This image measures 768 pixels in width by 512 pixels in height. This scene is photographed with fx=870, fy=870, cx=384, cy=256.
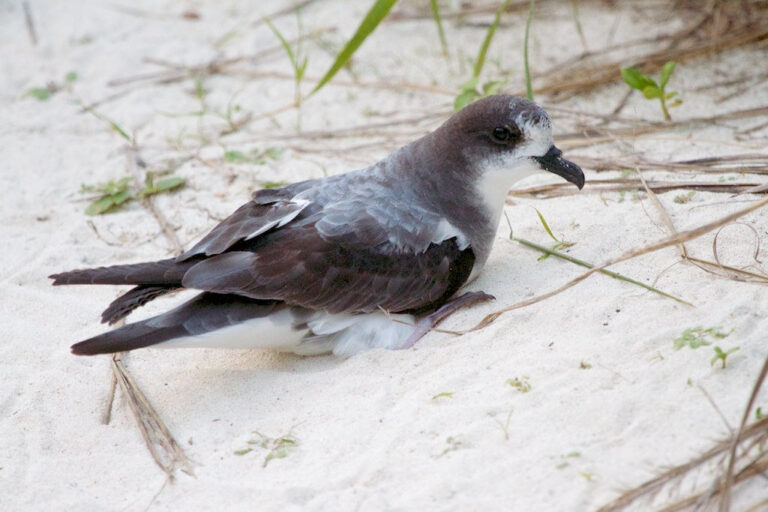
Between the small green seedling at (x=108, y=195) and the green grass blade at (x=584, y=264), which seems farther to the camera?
the small green seedling at (x=108, y=195)

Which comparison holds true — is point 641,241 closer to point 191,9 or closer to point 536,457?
point 536,457

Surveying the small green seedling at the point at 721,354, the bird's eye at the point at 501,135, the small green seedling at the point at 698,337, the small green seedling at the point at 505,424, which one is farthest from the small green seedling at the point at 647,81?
the small green seedling at the point at 505,424

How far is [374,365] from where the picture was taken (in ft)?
11.0

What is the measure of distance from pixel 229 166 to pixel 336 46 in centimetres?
169

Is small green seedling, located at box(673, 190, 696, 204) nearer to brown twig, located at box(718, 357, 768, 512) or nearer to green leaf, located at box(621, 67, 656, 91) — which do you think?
green leaf, located at box(621, 67, 656, 91)

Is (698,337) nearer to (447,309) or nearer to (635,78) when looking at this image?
(447,309)

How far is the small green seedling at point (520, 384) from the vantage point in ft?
9.49

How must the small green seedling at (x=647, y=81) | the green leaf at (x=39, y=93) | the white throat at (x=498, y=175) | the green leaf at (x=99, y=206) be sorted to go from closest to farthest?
1. the white throat at (x=498, y=175)
2. the small green seedling at (x=647, y=81)
3. the green leaf at (x=99, y=206)
4. the green leaf at (x=39, y=93)

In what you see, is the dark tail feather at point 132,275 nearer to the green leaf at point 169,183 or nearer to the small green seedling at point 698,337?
the green leaf at point 169,183

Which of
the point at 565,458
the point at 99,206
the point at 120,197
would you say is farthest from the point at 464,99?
the point at 565,458

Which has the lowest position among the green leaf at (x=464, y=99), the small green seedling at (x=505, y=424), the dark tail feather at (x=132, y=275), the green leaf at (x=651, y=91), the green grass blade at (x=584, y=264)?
the small green seedling at (x=505, y=424)

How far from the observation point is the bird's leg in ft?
11.6

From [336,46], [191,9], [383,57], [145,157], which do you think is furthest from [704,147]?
[191,9]

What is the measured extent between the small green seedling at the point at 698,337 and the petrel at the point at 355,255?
0.93 metres
